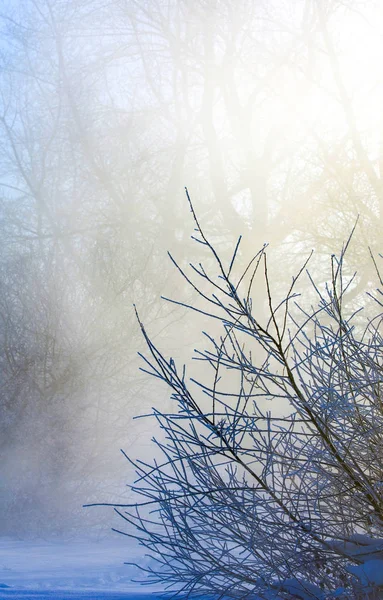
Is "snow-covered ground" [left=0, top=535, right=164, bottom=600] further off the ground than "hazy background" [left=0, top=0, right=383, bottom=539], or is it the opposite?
"hazy background" [left=0, top=0, right=383, bottom=539]

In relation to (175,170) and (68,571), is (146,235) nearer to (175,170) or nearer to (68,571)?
(175,170)

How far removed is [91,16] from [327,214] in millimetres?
6851

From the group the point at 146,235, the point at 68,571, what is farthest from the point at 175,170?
the point at 68,571

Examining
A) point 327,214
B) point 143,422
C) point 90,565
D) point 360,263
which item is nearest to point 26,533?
point 90,565

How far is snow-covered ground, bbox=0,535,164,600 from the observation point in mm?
4754

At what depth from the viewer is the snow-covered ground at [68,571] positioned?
187 inches

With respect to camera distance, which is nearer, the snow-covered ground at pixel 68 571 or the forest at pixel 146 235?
the snow-covered ground at pixel 68 571

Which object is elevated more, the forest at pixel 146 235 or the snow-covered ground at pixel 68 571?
the forest at pixel 146 235

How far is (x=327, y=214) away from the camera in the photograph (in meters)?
13.5

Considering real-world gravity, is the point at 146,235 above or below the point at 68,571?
above

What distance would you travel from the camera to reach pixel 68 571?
5832 mm

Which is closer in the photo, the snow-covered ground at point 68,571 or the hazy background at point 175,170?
the snow-covered ground at point 68,571

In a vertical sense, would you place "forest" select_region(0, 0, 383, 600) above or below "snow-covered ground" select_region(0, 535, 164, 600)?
above

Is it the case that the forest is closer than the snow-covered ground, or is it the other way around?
the snow-covered ground
